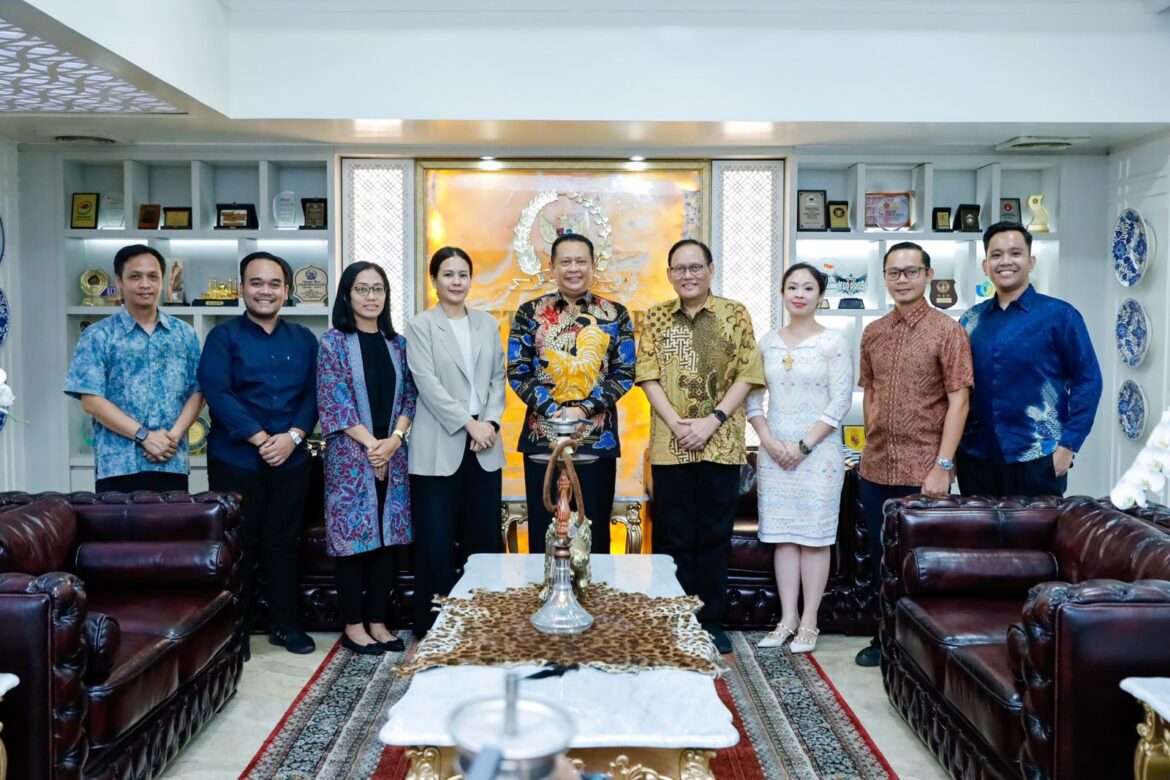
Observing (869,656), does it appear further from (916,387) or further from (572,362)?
(572,362)

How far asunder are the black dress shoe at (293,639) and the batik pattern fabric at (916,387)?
237 cm

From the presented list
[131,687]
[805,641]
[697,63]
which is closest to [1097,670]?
[805,641]

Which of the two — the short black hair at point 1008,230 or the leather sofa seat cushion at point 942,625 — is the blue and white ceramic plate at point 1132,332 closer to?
the short black hair at point 1008,230

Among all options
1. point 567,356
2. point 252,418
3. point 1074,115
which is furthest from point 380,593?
point 1074,115

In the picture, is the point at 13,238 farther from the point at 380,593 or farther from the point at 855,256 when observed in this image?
the point at 855,256

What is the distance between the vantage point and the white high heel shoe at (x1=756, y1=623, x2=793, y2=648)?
3897 millimetres

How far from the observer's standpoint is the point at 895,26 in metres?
4.61

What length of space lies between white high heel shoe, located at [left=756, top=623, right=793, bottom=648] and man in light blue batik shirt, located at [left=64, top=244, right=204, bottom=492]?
97.1 inches

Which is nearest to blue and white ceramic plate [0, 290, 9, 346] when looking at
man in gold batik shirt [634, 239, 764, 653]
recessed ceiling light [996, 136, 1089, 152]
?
man in gold batik shirt [634, 239, 764, 653]

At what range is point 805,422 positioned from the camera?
12.2 feet

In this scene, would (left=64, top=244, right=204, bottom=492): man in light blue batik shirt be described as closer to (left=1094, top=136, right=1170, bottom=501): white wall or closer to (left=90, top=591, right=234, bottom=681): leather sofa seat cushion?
(left=90, top=591, right=234, bottom=681): leather sofa seat cushion

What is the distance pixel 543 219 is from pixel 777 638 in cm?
281

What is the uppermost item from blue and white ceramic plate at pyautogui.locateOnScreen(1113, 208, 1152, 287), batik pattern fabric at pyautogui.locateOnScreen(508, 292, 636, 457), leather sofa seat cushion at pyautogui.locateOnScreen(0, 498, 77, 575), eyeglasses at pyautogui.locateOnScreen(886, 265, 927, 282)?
blue and white ceramic plate at pyautogui.locateOnScreen(1113, 208, 1152, 287)

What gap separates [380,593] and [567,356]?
1.24 m
